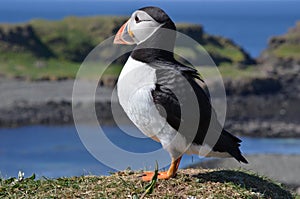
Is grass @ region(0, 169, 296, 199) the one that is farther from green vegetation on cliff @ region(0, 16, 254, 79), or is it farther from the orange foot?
green vegetation on cliff @ region(0, 16, 254, 79)

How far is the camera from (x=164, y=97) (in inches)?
316

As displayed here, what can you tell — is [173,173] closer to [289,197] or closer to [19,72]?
[289,197]

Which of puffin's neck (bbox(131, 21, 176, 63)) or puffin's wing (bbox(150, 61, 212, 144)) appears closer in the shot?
puffin's wing (bbox(150, 61, 212, 144))

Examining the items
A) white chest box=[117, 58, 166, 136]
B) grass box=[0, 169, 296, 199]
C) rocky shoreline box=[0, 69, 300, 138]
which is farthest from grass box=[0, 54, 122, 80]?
white chest box=[117, 58, 166, 136]

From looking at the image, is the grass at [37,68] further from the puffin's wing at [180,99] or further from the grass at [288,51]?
the puffin's wing at [180,99]

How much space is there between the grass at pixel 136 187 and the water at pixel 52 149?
126ft

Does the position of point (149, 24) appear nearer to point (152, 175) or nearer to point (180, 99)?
point (180, 99)

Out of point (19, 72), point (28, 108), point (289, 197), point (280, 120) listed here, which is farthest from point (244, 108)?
point (289, 197)

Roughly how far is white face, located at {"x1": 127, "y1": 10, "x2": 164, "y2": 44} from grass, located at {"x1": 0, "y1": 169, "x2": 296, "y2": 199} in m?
1.91

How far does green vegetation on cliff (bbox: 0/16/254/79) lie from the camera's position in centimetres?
9056

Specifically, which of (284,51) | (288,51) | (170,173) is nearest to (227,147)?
(170,173)

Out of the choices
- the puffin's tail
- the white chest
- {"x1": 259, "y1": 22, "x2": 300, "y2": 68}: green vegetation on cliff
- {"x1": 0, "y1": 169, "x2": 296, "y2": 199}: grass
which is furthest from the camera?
{"x1": 259, "y1": 22, "x2": 300, "y2": 68}: green vegetation on cliff

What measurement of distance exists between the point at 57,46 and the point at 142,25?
3699 inches

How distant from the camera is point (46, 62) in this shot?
9469 centimetres
